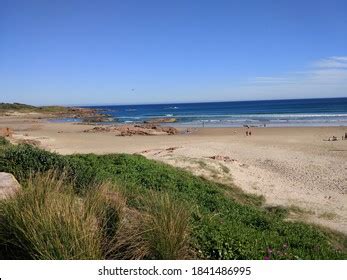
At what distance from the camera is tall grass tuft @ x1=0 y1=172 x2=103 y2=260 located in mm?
3809

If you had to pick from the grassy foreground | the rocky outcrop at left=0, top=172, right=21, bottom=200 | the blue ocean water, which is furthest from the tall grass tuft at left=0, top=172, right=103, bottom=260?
the blue ocean water

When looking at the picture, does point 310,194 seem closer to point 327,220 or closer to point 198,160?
point 327,220

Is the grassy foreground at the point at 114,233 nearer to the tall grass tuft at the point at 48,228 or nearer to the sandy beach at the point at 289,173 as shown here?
the tall grass tuft at the point at 48,228

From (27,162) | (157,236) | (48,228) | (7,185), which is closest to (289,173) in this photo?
(27,162)

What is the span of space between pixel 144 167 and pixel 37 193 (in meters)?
7.98

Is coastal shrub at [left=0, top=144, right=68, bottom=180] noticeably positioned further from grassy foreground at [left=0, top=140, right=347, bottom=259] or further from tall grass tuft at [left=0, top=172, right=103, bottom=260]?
tall grass tuft at [left=0, top=172, right=103, bottom=260]

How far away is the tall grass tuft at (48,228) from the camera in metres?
3.81

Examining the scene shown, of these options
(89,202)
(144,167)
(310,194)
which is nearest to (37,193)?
(89,202)

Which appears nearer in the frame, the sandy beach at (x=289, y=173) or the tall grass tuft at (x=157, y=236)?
the tall grass tuft at (x=157, y=236)

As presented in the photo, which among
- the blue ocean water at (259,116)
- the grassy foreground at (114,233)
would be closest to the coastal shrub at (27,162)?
the grassy foreground at (114,233)

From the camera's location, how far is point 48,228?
3875mm
